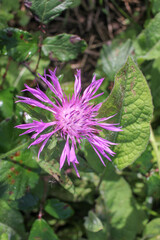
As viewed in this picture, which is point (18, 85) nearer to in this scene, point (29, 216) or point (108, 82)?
point (108, 82)

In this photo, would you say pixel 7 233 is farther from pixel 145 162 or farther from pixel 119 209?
pixel 145 162

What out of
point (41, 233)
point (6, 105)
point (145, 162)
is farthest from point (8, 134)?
point (145, 162)

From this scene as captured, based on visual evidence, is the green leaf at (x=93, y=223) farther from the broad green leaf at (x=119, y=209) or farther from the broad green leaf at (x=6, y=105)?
the broad green leaf at (x=6, y=105)

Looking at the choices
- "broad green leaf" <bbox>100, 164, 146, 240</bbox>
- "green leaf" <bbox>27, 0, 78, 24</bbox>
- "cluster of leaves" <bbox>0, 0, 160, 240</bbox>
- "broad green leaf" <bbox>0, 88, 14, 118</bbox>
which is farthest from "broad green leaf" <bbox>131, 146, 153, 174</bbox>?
"green leaf" <bbox>27, 0, 78, 24</bbox>

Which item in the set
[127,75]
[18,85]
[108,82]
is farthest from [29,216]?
[127,75]

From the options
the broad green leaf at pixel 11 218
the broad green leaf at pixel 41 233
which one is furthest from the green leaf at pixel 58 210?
the broad green leaf at pixel 11 218

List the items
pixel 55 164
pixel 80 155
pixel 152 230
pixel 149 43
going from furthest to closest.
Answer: pixel 149 43 → pixel 152 230 → pixel 80 155 → pixel 55 164

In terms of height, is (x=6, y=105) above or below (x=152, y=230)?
above
